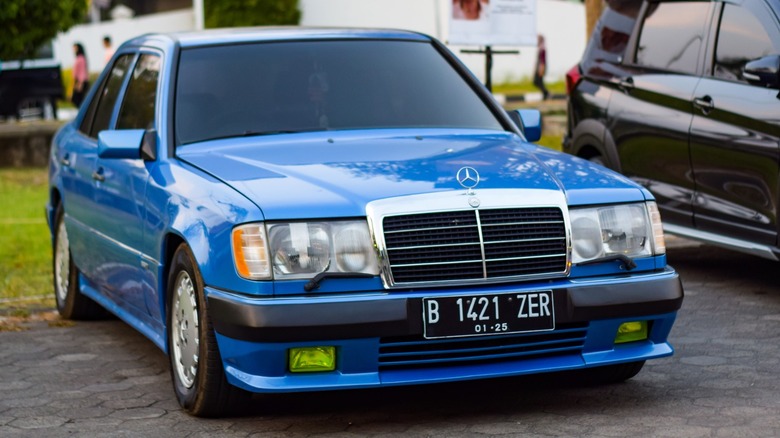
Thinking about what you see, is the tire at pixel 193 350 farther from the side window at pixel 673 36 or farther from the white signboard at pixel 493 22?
the white signboard at pixel 493 22

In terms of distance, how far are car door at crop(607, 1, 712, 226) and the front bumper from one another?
3167 mm

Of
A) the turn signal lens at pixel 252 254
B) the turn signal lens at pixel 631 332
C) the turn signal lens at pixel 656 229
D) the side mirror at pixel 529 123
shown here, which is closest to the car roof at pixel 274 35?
the side mirror at pixel 529 123

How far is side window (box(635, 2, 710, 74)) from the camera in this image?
8.55 metres

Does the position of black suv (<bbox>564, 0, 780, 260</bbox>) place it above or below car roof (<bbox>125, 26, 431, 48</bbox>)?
below

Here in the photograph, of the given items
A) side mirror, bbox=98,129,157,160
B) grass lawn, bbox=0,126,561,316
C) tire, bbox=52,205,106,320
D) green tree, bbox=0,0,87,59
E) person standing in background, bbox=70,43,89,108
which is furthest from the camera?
person standing in background, bbox=70,43,89,108

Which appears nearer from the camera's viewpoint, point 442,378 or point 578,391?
point 442,378

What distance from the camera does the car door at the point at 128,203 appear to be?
6.18 meters

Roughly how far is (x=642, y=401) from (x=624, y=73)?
13.2ft

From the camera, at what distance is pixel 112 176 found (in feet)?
21.8

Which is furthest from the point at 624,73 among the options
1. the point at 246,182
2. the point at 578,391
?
the point at 246,182

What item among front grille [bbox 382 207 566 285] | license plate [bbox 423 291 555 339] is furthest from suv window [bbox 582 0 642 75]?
Result: license plate [bbox 423 291 555 339]

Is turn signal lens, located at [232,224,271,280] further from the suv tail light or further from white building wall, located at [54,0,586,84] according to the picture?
white building wall, located at [54,0,586,84]

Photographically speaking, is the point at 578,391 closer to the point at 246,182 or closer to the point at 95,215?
the point at 246,182

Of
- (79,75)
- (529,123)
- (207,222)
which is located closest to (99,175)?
(207,222)
